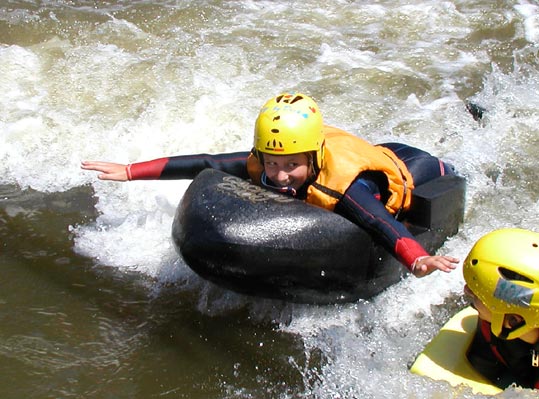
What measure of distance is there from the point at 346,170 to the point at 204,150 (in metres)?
2.45

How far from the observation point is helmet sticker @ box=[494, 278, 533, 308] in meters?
2.93

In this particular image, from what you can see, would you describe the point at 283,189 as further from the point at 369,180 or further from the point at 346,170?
the point at 369,180

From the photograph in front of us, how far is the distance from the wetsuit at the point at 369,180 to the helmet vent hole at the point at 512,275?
1.83ft

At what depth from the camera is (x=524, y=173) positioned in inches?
221

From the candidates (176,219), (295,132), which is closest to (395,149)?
(295,132)

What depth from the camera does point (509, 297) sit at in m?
2.96

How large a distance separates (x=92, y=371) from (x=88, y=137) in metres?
3.00

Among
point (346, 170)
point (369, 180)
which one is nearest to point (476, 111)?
point (369, 180)

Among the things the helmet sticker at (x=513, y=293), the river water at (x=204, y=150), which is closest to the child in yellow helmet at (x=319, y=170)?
the helmet sticker at (x=513, y=293)

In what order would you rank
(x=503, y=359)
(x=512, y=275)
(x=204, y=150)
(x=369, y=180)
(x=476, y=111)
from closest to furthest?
1. (x=512, y=275)
2. (x=503, y=359)
3. (x=369, y=180)
4. (x=204, y=150)
5. (x=476, y=111)

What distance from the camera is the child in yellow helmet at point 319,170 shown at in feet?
11.9

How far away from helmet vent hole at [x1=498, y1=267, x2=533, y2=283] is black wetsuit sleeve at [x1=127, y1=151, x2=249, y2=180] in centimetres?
173

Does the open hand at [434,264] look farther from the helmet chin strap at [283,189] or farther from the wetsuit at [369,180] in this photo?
the helmet chin strap at [283,189]

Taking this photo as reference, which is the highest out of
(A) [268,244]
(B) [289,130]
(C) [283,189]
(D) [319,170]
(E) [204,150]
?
(B) [289,130]
